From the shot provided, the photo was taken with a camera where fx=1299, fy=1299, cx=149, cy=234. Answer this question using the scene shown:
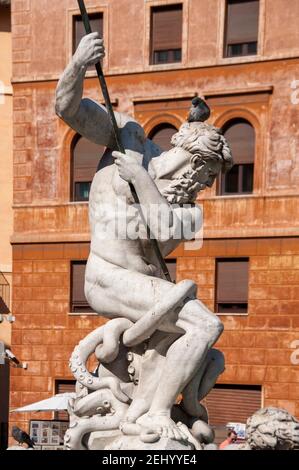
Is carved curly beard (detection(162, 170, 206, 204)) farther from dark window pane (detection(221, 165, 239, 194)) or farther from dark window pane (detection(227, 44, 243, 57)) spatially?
dark window pane (detection(227, 44, 243, 57))

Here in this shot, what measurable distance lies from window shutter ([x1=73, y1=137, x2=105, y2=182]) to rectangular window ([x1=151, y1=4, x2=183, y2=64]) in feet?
8.02

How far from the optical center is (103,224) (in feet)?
26.6

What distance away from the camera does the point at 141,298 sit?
7.84 m

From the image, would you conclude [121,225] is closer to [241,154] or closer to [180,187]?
[180,187]

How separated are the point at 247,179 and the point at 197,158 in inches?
818

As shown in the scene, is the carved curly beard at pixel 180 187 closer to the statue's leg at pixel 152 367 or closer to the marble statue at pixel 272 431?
the statue's leg at pixel 152 367

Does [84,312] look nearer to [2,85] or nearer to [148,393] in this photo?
[2,85]

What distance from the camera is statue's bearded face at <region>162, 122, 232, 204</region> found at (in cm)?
813

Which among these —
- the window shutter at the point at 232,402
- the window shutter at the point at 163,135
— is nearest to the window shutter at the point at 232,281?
the window shutter at the point at 232,402

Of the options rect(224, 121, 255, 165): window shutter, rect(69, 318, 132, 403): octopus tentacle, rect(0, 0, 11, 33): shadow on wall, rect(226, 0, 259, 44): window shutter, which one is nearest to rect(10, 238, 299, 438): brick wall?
rect(224, 121, 255, 165): window shutter

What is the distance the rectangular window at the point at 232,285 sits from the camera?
28.3m

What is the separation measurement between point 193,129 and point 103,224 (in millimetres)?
833
